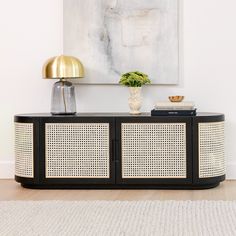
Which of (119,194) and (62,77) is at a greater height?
(62,77)

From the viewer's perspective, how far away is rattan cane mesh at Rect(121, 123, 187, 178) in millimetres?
4047

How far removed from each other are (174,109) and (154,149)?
0.31m

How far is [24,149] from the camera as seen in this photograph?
4.17 metres

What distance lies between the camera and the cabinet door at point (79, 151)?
408 centimetres

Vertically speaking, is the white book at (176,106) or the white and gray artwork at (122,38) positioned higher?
the white and gray artwork at (122,38)

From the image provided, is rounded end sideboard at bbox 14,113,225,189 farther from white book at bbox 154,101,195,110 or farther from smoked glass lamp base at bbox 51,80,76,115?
smoked glass lamp base at bbox 51,80,76,115

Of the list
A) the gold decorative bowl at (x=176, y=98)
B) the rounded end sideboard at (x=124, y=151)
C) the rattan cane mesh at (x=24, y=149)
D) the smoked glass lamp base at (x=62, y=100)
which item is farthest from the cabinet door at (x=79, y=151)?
the gold decorative bowl at (x=176, y=98)

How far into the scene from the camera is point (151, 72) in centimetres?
449

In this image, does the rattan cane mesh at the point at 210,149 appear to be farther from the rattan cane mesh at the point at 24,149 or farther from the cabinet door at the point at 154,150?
the rattan cane mesh at the point at 24,149
